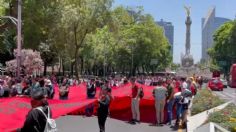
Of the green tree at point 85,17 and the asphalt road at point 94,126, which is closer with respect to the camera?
the asphalt road at point 94,126

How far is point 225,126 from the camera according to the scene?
512 inches

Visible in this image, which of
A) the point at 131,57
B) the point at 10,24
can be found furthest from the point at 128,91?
the point at 131,57

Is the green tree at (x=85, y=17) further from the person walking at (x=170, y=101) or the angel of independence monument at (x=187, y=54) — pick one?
the angel of independence monument at (x=187, y=54)

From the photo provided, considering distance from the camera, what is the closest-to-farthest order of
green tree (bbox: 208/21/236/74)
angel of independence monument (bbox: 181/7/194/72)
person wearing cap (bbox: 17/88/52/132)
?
person wearing cap (bbox: 17/88/52/132), green tree (bbox: 208/21/236/74), angel of independence monument (bbox: 181/7/194/72)

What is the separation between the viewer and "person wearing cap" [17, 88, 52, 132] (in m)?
7.30

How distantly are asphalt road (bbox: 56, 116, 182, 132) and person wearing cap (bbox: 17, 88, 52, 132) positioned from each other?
936cm

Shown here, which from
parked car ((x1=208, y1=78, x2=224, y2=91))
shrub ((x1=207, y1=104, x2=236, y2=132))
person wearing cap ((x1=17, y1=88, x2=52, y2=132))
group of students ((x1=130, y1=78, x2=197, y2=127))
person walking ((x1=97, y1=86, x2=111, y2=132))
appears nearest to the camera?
person wearing cap ((x1=17, y1=88, x2=52, y2=132))

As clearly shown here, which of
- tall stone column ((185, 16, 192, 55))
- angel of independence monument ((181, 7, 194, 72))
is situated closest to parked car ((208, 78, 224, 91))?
angel of independence monument ((181, 7, 194, 72))

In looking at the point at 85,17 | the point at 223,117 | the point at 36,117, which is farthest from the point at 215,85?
A: the point at 36,117

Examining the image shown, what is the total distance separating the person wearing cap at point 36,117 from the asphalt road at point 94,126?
9.36 metres

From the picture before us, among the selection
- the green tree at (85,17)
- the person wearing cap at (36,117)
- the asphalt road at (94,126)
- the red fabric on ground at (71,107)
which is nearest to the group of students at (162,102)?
the asphalt road at (94,126)

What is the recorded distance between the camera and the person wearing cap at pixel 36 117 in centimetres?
730

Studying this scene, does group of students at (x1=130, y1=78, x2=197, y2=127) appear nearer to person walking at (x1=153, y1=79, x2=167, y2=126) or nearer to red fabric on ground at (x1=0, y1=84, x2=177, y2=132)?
person walking at (x1=153, y1=79, x2=167, y2=126)

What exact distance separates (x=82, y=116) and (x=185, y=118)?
15.8ft
